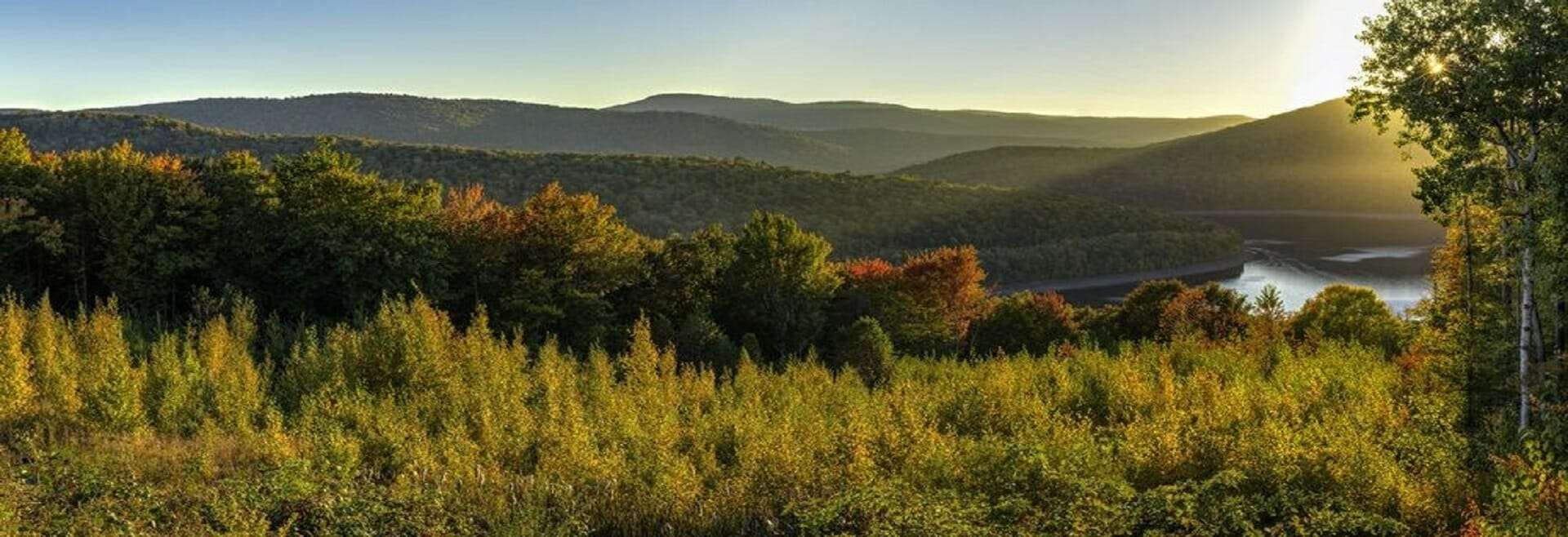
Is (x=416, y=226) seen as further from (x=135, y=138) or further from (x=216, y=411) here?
(x=135, y=138)

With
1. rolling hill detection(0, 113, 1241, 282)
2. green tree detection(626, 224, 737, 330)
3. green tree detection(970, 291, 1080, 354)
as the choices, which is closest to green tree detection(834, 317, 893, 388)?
green tree detection(626, 224, 737, 330)

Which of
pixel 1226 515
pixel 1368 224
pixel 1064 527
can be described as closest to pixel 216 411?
pixel 1064 527

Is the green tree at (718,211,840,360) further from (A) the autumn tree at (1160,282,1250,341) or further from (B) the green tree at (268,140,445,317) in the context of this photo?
(A) the autumn tree at (1160,282,1250,341)

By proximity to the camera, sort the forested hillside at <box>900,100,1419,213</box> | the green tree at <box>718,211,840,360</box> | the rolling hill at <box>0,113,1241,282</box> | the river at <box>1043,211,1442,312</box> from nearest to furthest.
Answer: the green tree at <box>718,211,840,360</box> < the river at <box>1043,211,1442,312</box> < the rolling hill at <box>0,113,1241,282</box> < the forested hillside at <box>900,100,1419,213</box>

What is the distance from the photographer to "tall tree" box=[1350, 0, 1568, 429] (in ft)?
46.4

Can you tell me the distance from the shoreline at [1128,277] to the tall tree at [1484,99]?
3111 inches

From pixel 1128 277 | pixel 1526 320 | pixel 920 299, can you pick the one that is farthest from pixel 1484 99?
pixel 1128 277

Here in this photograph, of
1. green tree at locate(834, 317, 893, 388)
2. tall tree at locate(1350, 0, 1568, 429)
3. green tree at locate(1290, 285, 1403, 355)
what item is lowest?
green tree at locate(834, 317, 893, 388)

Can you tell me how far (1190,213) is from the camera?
171 m

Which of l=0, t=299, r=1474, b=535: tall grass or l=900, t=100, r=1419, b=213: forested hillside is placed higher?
l=900, t=100, r=1419, b=213: forested hillside

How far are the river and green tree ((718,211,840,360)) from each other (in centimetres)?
5344

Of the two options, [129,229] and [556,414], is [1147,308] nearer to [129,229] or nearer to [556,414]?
[556,414]

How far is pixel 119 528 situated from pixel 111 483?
1365mm

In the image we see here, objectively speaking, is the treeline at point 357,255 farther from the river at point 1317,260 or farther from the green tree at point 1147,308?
the river at point 1317,260
